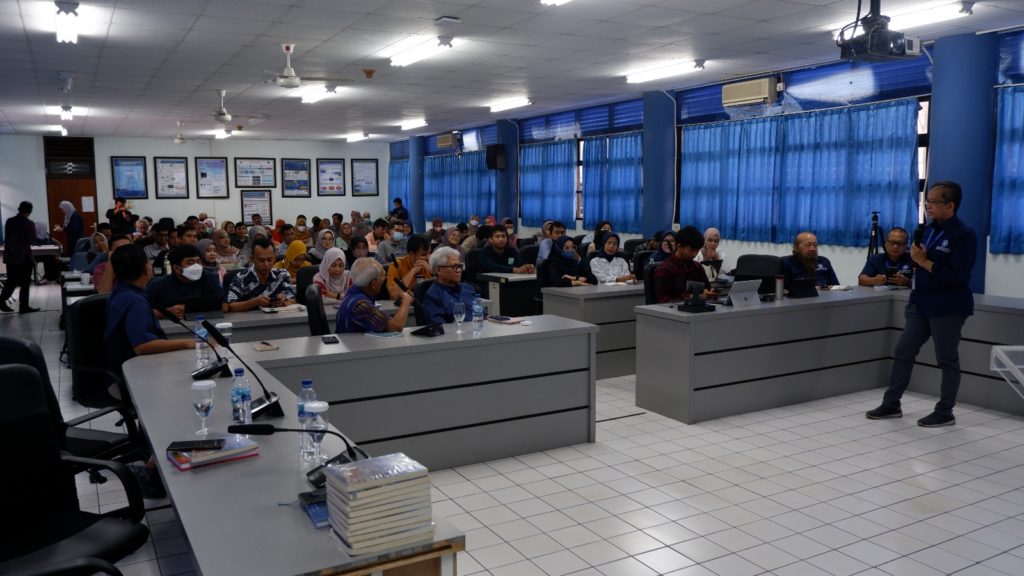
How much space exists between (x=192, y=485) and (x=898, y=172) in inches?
311

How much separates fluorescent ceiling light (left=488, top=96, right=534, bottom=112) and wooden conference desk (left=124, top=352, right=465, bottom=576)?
955 centimetres

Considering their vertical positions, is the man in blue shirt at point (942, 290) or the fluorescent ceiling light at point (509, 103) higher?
the fluorescent ceiling light at point (509, 103)

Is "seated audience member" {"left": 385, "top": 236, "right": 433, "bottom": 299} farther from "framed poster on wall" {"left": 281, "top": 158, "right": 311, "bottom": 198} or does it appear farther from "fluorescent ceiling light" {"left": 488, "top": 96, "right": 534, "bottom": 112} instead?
"framed poster on wall" {"left": 281, "top": 158, "right": 311, "bottom": 198}

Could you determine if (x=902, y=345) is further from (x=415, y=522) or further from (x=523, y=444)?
(x=415, y=522)

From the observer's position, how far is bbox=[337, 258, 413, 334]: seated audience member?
4.51 meters

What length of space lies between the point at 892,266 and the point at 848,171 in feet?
6.72

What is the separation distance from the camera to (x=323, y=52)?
7.70 metres

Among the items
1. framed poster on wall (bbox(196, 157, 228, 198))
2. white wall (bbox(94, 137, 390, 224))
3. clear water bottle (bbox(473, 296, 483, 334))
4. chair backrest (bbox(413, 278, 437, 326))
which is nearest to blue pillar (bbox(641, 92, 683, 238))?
chair backrest (bbox(413, 278, 437, 326))

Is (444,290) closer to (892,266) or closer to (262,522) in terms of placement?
(262,522)

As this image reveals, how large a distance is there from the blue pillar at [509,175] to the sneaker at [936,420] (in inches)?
399

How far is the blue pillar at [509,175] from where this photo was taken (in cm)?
1478

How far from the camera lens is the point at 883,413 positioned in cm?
552

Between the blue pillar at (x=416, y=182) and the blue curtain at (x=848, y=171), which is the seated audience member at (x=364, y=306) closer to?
the blue curtain at (x=848, y=171)

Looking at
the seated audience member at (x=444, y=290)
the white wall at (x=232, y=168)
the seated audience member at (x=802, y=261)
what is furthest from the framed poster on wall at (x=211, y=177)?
the seated audience member at (x=802, y=261)
